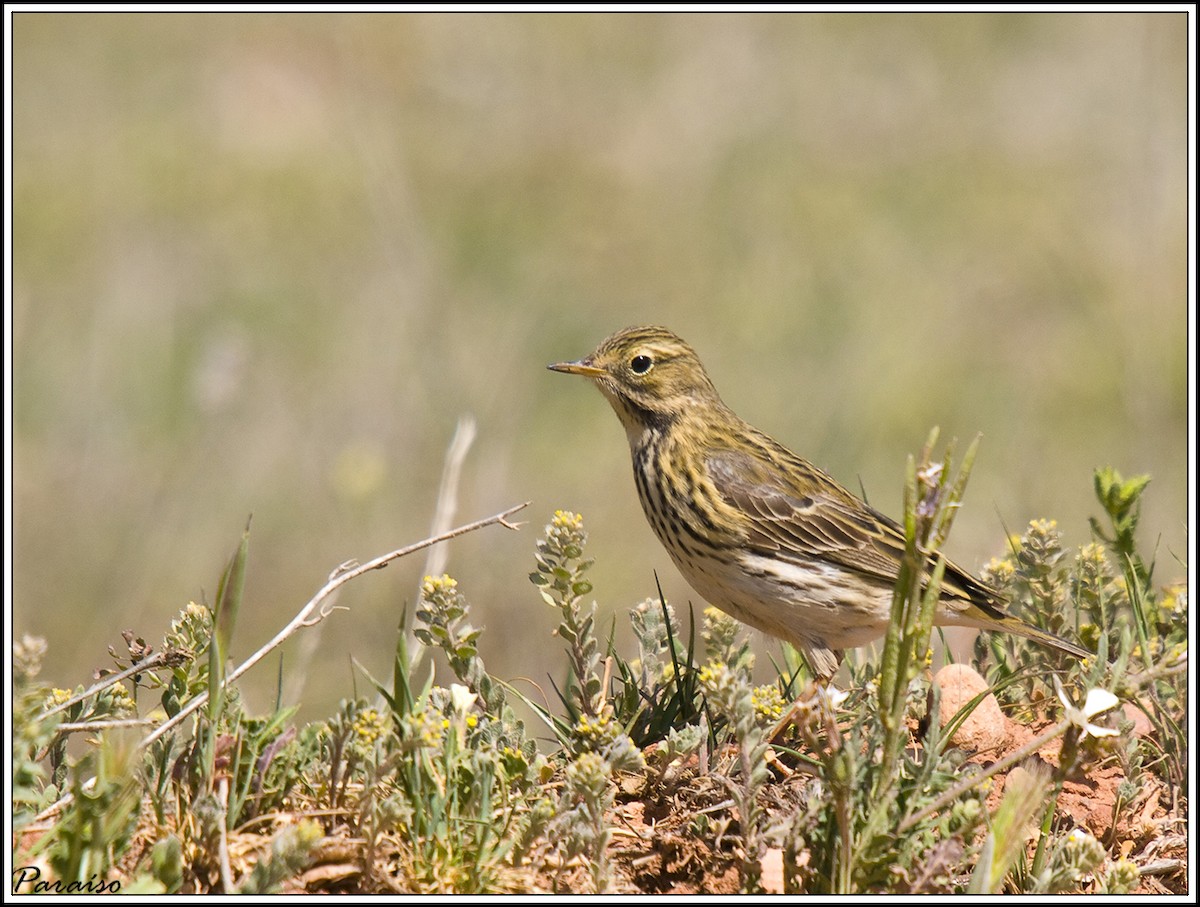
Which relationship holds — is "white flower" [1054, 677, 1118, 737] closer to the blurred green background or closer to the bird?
the bird

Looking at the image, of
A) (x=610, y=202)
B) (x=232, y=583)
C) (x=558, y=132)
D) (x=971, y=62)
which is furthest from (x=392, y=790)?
(x=971, y=62)

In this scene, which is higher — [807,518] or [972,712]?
[807,518]

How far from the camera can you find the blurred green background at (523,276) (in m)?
10.4

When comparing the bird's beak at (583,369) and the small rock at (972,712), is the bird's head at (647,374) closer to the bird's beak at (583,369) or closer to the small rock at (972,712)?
the bird's beak at (583,369)

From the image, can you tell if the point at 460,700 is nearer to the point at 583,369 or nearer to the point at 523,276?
the point at 583,369

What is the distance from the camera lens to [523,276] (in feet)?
46.2

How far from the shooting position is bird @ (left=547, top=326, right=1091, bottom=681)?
5.60 metres

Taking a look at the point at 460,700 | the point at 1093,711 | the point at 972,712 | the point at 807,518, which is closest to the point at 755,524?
the point at 807,518

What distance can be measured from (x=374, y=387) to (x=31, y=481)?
2.59 metres

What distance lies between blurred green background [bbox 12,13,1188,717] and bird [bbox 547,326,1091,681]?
190 cm

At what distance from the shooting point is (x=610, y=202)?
1564cm

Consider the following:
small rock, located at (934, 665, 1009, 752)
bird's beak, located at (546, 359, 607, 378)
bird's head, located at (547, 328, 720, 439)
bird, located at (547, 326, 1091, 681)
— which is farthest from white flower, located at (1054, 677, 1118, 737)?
bird's beak, located at (546, 359, 607, 378)

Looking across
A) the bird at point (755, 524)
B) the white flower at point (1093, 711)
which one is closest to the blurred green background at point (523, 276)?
the bird at point (755, 524)

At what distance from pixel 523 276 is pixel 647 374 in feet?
24.6
